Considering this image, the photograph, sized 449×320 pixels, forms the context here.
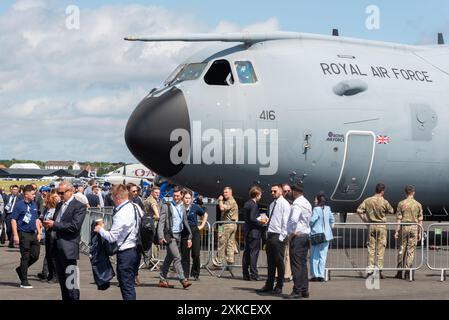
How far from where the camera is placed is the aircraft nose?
64.2ft

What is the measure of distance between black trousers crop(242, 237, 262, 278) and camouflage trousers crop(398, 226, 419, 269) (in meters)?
3.03

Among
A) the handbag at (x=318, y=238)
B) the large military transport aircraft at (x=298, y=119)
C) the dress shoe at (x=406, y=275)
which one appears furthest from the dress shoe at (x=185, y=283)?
the dress shoe at (x=406, y=275)

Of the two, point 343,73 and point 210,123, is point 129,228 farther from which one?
point 343,73

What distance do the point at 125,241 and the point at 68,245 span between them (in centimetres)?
132

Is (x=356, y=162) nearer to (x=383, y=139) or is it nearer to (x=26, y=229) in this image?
(x=383, y=139)

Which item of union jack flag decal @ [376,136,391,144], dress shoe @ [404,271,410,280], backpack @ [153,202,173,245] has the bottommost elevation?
dress shoe @ [404,271,410,280]

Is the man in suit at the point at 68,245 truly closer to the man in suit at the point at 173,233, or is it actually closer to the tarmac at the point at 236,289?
the tarmac at the point at 236,289

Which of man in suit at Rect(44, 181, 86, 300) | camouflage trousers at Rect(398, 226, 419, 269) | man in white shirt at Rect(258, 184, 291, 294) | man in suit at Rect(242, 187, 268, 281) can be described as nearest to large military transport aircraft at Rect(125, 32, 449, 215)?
man in suit at Rect(242, 187, 268, 281)

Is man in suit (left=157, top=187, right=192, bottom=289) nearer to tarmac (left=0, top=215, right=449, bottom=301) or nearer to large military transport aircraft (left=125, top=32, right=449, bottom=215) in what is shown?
tarmac (left=0, top=215, right=449, bottom=301)

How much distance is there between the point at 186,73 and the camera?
20953 millimetres

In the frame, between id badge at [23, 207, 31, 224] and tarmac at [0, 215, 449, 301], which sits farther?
Answer: id badge at [23, 207, 31, 224]

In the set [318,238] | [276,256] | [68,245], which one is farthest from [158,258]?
[68,245]
